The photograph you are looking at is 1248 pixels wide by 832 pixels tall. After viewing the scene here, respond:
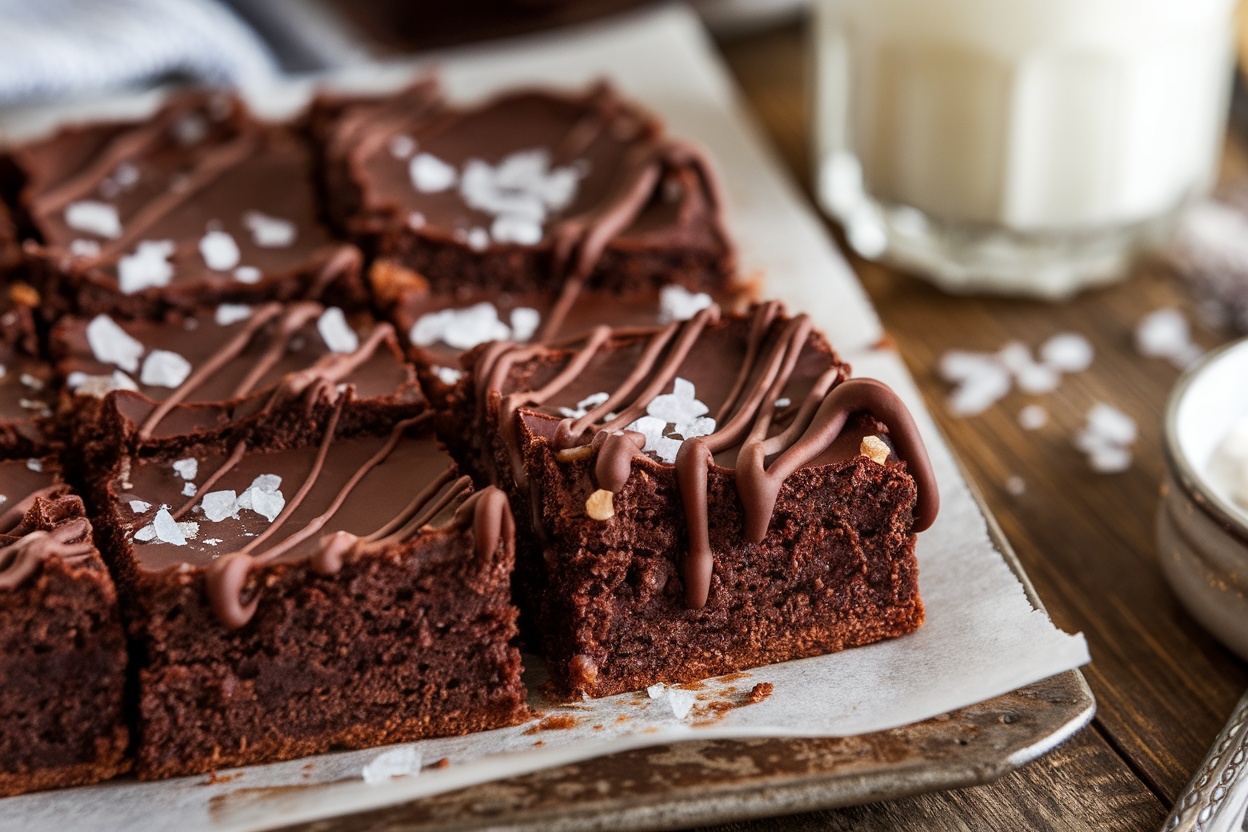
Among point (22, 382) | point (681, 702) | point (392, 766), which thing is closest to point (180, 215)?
point (22, 382)

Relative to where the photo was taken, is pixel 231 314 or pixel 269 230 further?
pixel 269 230

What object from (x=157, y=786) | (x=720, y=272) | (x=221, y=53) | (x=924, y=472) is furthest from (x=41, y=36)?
(x=924, y=472)

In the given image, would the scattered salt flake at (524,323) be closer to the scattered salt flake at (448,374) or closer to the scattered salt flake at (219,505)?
the scattered salt flake at (448,374)

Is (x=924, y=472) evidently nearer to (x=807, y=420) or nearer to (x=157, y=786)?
(x=807, y=420)

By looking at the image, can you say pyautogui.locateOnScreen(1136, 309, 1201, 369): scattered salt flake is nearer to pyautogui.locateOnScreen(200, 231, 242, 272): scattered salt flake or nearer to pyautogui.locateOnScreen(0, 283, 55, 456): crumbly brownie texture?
pyautogui.locateOnScreen(200, 231, 242, 272): scattered salt flake

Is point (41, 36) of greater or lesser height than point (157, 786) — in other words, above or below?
above

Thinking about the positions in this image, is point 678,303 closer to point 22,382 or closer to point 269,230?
point 269,230

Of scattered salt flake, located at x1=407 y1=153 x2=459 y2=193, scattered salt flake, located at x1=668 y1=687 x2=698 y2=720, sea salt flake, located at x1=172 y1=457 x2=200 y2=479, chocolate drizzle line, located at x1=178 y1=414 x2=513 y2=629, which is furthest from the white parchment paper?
scattered salt flake, located at x1=407 y1=153 x2=459 y2=193
